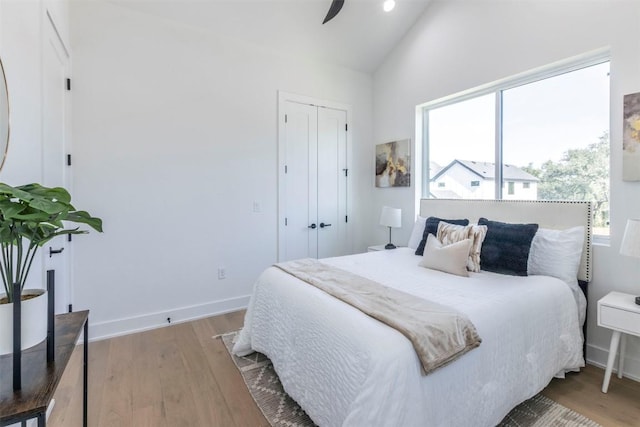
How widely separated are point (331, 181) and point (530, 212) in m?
2.29

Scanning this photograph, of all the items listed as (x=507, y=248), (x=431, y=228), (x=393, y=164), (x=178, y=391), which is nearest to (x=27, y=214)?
(x=178, y=391)

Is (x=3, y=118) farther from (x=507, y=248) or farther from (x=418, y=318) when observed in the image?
(x=507, y=248)

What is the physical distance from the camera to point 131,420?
1.79 meters

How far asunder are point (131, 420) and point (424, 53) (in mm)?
4306

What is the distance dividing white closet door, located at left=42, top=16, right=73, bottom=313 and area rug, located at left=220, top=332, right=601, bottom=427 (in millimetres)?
1608

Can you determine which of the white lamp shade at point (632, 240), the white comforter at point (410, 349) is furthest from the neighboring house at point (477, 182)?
the white comforter at point (410, 349)

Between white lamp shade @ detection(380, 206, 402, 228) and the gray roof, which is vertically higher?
the gray roof

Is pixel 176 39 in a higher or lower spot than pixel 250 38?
lower

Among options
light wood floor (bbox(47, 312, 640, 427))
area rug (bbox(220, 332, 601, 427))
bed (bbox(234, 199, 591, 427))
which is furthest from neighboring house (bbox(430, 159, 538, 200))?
area rug (bbox(220, 332, 601, 427))

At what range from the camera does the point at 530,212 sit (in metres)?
2.68

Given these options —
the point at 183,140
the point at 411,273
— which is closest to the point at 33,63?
the point at 183,140

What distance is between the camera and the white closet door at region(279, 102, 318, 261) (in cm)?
380

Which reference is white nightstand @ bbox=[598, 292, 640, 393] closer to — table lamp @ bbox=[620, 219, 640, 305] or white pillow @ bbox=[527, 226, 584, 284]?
table lamp @ bbox=[620, 219, 640, 305]

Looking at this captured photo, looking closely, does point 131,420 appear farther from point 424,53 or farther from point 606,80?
point 424,53
